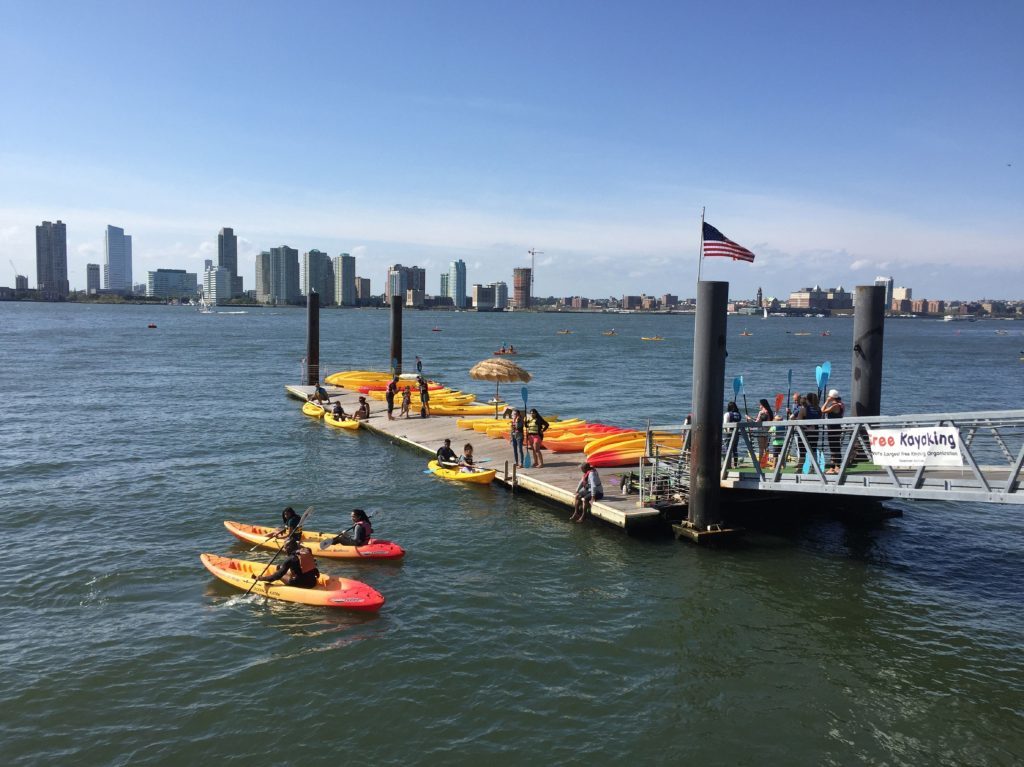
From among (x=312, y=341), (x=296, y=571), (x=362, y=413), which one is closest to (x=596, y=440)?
(x=296, y=571)

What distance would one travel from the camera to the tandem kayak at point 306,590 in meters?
14.4

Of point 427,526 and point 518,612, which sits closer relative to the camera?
point 518,612

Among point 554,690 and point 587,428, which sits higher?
point 587,428

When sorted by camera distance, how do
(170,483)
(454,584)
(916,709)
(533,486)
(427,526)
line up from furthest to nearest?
(170,483)
(533,486)
(427,526)
(454,584)
(916,709)

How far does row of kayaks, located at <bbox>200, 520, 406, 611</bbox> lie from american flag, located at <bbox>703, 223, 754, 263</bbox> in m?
10.5

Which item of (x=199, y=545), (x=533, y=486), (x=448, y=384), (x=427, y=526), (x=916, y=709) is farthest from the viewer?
(x=448, y=384)

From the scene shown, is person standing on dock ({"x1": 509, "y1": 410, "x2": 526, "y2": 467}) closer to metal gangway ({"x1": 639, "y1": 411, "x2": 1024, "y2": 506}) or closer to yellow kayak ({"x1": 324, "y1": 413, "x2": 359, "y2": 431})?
metal gangway ({"x1": 639, "y1": 411, "x2": 1024, "y2": 506})

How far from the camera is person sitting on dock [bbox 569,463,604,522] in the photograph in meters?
19.0

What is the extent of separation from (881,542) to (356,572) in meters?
12.9

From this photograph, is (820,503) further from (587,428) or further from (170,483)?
(170,483)

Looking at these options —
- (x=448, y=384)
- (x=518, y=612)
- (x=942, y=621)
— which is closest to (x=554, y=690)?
(x=518, y=612)

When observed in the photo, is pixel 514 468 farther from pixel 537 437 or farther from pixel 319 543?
pixel 319 543

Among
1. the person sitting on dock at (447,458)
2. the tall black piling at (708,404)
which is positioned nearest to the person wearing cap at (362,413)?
the person sitting on dock at (447,458)

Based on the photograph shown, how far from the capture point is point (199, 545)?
1819 centimetres
